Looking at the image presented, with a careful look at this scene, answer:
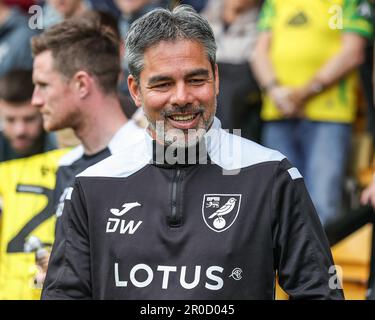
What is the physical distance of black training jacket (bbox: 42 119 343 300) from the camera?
2.88m

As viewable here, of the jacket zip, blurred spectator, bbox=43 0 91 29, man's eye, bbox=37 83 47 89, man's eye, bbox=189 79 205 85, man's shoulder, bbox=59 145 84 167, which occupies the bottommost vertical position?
the jacket zip

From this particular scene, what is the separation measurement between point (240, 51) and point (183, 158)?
133 inches

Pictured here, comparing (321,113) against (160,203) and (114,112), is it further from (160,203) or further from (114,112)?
(160,203)

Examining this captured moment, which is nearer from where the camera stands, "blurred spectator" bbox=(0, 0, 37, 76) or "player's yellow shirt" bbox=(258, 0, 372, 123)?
"player's yellow shirt" bbox=(258, 0, 372, 123)

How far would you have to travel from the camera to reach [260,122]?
20.4 feet

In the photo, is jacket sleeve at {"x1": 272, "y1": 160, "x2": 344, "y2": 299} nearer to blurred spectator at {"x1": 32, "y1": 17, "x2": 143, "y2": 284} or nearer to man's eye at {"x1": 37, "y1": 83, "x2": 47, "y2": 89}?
blurred spectator at {"x1": 32, "y1": 17, "x2": 143, "y2": 284}

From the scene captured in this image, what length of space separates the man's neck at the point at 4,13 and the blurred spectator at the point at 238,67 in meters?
1.80

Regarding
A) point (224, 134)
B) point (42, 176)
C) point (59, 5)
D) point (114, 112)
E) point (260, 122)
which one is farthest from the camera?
point (59, 5)

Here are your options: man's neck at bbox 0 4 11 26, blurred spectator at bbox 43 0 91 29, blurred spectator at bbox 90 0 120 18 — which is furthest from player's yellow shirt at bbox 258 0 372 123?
man's neck at bbox 0 4 11 26

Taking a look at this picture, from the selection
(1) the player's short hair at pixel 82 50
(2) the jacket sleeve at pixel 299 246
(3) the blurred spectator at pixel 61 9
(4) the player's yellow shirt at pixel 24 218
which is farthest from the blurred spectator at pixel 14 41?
(2) the jacket sleeve at pixel 299 246

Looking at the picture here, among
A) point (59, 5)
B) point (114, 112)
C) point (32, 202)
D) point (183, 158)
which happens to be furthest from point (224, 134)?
point (59, 5)

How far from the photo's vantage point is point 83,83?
450cm

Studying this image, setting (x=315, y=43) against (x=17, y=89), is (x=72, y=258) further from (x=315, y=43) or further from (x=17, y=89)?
(x=315, y=43)

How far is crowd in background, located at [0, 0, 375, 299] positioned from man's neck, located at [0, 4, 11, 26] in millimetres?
1337
